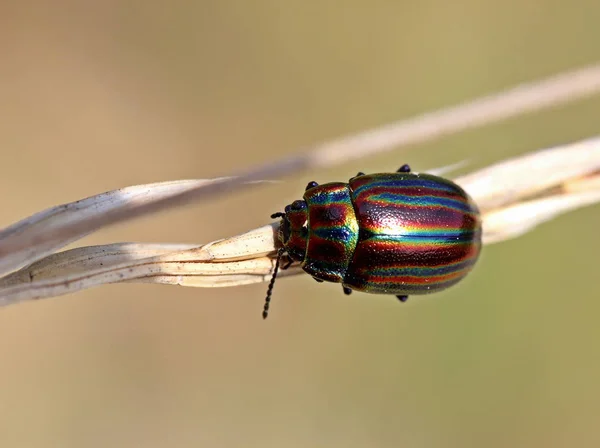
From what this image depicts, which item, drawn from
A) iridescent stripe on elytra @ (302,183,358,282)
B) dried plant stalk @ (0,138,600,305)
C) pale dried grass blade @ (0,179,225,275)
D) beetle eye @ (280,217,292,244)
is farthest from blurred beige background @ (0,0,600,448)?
pale dried grass blade @ (0,179,225,275)

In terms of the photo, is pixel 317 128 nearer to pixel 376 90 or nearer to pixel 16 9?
pixel 376 90

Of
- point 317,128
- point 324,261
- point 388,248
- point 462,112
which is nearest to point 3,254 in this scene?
point 324,261

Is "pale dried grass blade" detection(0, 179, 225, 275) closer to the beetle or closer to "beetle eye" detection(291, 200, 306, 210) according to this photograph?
the beetle

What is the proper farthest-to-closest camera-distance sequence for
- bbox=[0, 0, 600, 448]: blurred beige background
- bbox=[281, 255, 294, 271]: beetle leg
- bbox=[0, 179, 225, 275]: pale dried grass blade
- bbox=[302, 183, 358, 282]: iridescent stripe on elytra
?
bbox=[0, 0, 600, 448]: blurred beige background
bbox=[302, 183, 358, 282]: iridescent stripe on elytra
bbox=[281, 255, 294, 271]: beetle leg
bbox=[0, 179, 225, 275]: pale dried grass blade

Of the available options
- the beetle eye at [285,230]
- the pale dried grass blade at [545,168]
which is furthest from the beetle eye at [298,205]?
the pale dried grass blade at [545,168]

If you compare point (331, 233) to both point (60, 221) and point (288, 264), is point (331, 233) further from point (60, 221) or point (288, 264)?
point (60, 221)

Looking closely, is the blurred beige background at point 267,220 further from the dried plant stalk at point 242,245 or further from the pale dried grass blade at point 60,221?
the pale dried grass blade at point 60,221
